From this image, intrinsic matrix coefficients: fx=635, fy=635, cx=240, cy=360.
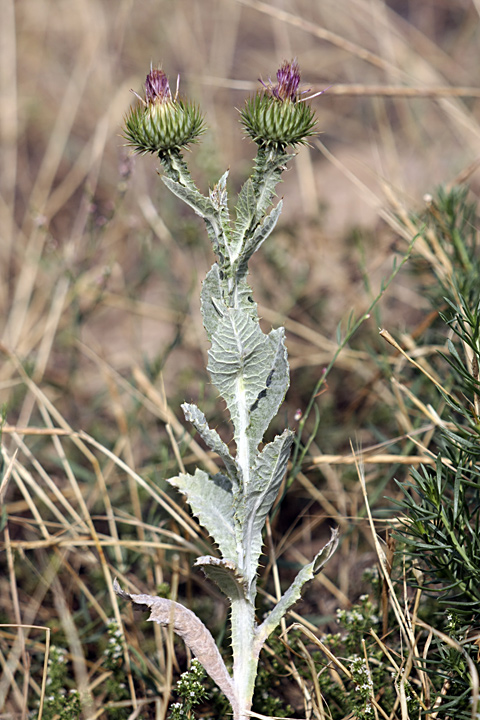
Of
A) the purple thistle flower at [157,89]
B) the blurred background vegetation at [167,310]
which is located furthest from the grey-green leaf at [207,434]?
the purple thistle flower at [157,89]

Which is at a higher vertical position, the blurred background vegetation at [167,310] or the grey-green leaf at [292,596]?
the blurred background vegetation at [167,310]

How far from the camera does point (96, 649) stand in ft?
7.61

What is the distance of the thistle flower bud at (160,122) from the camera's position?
57.6 inches

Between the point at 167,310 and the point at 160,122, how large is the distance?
2.42m

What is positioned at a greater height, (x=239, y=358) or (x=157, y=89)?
(x=157, y=89)

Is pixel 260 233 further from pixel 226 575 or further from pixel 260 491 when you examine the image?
pixel 226 575

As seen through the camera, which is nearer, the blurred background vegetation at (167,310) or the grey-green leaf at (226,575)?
the grey-green leaf at (226,575)

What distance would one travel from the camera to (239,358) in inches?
61.4

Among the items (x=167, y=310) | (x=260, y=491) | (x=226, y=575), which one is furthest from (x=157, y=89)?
(x=167, y=310)

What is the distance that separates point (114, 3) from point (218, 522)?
228 inches

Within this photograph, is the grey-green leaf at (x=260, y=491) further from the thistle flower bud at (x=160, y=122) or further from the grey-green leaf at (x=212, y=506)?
the thistle flower bud at (x=160, y=122)

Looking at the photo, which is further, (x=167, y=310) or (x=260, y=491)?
(x=167, y=310)

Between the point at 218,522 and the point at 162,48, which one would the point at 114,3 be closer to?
the point at 162,48

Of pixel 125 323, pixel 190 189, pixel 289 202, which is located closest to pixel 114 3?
pixel 289 202
